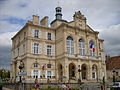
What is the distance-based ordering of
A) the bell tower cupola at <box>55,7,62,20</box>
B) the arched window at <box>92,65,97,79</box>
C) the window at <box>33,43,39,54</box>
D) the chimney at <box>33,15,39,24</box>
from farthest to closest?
the bell tower cupola at <box>55,7,62,20</box>
the arched window at <box>92,65,97,79</box>
the chimney at <box>33,15,39,24</box>
the window at <box>33,43,39,54</box>

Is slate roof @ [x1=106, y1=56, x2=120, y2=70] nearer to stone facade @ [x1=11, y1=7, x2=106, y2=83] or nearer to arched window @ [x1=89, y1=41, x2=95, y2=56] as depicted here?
stone facade @ [x1=11, y1=7, x2=106, y2=83]

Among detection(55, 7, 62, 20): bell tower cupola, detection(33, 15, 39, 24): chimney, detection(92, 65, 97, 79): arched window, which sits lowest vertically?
detection(92, 65, 97, 79): arched window

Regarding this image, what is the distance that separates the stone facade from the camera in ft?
122

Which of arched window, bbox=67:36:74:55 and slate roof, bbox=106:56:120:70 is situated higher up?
arched window, bbox=67:36:74:55

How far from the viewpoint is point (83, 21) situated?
4381cm

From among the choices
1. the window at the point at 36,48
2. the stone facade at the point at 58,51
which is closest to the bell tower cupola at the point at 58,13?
the stone facade at the point at 58,51

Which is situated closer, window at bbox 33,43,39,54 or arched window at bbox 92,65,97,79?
window at bbox 33,43,39,54

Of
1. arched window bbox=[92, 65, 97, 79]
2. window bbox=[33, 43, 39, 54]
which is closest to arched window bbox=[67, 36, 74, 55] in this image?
window bbox=[33, 43, 39, 54]

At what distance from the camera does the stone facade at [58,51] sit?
37094mm

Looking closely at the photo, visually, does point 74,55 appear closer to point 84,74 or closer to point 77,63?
point 77,63

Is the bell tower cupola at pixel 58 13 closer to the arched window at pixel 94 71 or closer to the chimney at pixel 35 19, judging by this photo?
the chimney at pixel 35 19

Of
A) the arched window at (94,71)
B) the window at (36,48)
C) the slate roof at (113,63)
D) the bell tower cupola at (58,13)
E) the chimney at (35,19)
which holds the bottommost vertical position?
the arched window at (94,71)

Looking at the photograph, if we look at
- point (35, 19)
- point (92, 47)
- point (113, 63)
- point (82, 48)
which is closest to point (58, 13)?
point (35, 19)

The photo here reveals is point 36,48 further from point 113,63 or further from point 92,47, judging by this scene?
point 113,63
